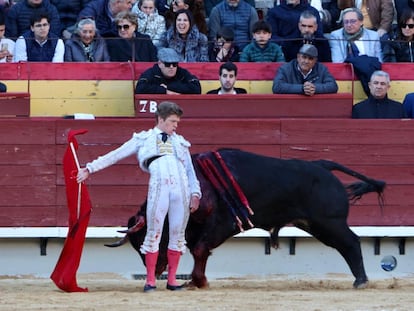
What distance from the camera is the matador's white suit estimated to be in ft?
27.2

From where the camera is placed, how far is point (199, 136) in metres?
10.6

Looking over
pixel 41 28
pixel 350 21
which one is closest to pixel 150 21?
pixel 41 28

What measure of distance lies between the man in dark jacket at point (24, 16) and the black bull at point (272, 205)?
2.89m

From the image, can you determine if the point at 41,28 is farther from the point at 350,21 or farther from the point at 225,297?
the point at 225,297

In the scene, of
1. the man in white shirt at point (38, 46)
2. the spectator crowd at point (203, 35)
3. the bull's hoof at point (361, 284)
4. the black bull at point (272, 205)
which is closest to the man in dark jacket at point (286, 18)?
the spectator crowd at point (203, 35)

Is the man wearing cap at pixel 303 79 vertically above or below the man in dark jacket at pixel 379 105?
above

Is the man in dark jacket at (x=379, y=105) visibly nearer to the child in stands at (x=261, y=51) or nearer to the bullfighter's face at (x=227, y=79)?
the child in stands at (x=261, y=51)

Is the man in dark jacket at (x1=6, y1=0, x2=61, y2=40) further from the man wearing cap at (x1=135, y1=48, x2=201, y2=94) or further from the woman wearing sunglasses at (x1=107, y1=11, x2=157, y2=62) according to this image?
the man wearing cap at (x1=135, y1=48, x2=201, y2=94)

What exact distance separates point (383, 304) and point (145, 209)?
1.83m

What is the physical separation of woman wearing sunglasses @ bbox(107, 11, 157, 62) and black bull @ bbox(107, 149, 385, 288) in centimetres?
228

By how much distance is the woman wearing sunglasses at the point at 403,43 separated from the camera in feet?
37.1

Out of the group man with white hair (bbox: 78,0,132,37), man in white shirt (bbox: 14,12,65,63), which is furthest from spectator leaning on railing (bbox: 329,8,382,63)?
man in white shirt (bbox: 14,12,65,63)

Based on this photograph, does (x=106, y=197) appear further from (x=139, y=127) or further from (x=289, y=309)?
(x=289, y=309)

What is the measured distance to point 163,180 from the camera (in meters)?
8.27
